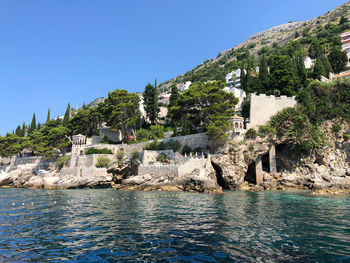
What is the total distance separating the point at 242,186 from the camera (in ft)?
96.2

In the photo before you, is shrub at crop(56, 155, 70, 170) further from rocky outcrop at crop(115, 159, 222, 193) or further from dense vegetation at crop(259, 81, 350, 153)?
dense vegetation at crop(259, 81, 350, 153)

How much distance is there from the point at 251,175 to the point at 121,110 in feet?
81.0

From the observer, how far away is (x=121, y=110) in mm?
43688

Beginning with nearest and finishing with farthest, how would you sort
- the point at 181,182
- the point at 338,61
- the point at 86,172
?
the point at 181,182 → the point at 86,172 → the point at 338,61

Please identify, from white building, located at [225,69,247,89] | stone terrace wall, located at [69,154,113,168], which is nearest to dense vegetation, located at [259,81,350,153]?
stone terrace wall, located at [69,154,113,168]

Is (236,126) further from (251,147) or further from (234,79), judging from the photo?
(234,79)

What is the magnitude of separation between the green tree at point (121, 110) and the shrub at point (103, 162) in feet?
23.0

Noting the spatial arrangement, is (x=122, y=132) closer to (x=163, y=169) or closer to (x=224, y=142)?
(x=163, y=169)

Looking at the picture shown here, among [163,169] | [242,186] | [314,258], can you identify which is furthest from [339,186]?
[314,258]

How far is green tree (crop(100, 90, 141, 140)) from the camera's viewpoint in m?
42.5

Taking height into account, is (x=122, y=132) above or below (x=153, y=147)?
above

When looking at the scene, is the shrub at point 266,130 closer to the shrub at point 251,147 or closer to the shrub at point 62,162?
the shrub at point 251,147

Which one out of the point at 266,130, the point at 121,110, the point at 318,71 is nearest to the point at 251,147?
the point at 266,130

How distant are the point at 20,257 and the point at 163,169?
23.6 m
